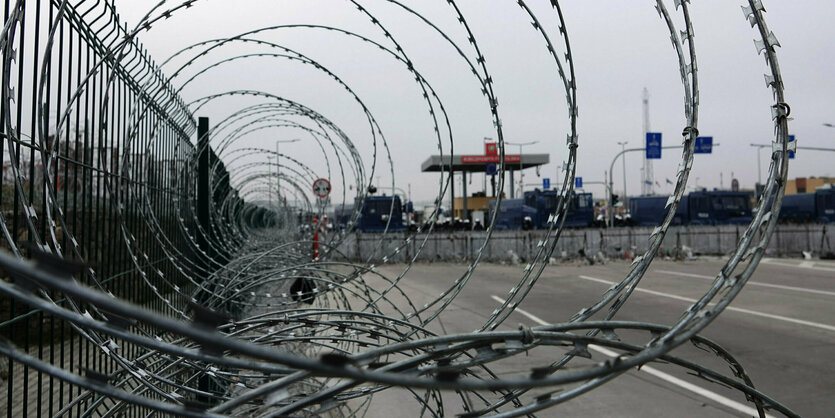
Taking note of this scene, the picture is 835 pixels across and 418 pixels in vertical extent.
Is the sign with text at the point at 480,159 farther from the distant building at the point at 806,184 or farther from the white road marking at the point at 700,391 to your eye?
the white road marking at the point at 700,391

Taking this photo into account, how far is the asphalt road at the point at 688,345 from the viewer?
6672mm

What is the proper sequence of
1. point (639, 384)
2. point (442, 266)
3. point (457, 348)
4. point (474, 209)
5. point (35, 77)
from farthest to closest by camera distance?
point (474, 209) → point (442, 266) → point (639, 384) → point (35, 77) → point (457, 348)

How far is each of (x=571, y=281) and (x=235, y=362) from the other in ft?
66.4

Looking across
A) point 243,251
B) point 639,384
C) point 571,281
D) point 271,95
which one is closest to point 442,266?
point 571,281

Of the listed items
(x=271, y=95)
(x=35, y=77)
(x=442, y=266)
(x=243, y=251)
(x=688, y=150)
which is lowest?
(x=442, y=266)

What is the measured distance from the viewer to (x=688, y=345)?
9.80 m

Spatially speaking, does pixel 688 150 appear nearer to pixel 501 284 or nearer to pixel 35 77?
pixel 35 77

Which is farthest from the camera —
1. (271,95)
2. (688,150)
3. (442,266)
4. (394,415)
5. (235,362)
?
(442,266)

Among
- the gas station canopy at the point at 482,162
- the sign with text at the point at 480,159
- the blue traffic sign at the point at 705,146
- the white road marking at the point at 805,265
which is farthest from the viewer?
the gas station canopy at the point at 482,162

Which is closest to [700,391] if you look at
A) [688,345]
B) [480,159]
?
[688,345]

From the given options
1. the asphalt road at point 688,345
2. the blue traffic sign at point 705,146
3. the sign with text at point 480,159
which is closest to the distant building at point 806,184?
the sign with text at point 480,159

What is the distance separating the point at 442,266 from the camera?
1150 inches

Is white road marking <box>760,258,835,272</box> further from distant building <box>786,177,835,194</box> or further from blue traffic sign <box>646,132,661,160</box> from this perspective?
distant building <box>786,177,835,194</box>

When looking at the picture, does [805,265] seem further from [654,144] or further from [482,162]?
[482,162]
